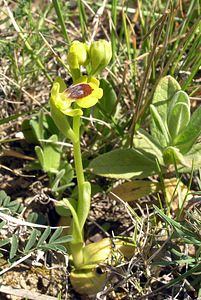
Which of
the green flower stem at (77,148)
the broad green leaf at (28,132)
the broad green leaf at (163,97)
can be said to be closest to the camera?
the green flower stem at (77,148)

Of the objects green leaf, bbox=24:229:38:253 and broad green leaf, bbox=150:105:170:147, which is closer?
green leaf, bbox=24:229:38:253

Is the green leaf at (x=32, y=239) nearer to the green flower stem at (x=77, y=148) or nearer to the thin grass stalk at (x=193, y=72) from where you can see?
the green flower stem at (x=77, y=148)

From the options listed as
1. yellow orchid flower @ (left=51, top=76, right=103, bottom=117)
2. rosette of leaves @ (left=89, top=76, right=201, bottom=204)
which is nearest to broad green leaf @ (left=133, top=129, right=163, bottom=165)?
rosette of leaves @ (left=89, top=76, right=201, bottom=204)

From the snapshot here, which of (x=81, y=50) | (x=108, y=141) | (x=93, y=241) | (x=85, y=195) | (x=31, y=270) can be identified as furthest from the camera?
(x=108, y=141)

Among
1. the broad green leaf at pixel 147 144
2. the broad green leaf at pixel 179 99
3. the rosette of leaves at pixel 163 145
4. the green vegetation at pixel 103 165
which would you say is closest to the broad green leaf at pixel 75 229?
the green vegetation at pixel 103 165

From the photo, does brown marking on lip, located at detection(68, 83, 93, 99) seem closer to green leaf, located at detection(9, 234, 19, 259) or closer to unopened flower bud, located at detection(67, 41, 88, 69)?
unopened flower bud, located at detection(67, 41, 88, 69)

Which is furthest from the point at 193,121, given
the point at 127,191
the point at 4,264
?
the point at 4,264

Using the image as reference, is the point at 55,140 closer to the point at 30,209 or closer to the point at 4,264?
the point at 30,209
